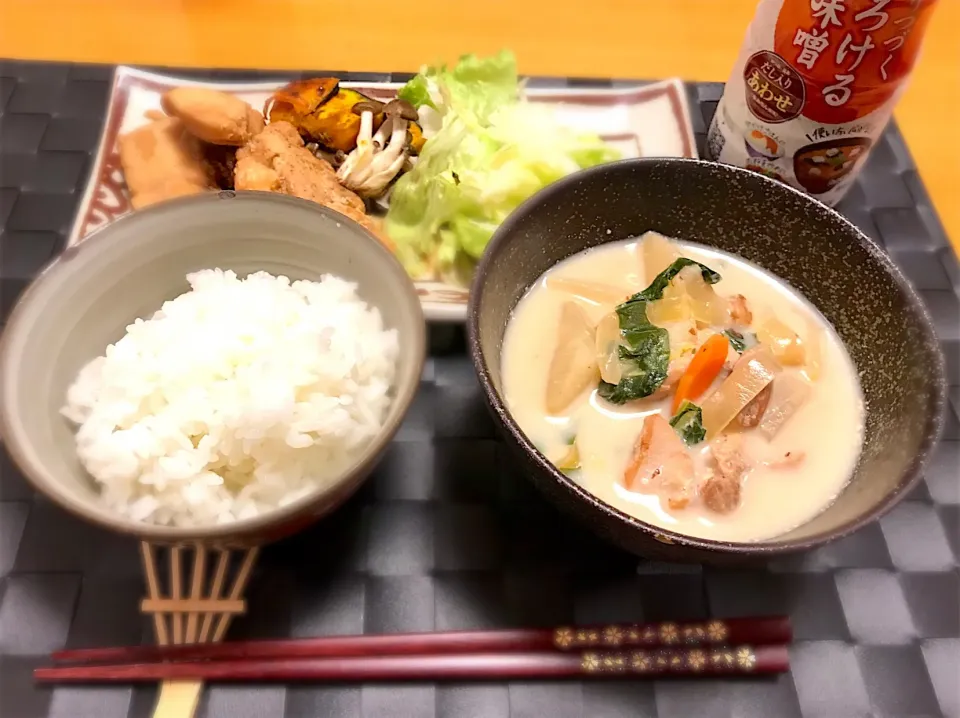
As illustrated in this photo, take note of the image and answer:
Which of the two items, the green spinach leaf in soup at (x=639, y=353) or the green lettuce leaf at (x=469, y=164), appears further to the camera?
the green lettuce leaf at (x=469, y=164)

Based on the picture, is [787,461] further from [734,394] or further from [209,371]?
[209,371]

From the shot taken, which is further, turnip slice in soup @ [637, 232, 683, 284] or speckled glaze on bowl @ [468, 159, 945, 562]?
turnip slice in soup @ [637, 232, 683, 284]

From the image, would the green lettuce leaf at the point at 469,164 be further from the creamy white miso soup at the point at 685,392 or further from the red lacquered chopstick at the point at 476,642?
the red lacquered chopstick at the point at 476,642

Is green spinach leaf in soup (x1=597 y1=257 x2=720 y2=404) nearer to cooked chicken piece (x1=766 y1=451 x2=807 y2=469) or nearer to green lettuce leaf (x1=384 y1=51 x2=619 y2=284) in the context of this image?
cooked chicken piece (x1=766 y1=451 x2=807 y2=469)

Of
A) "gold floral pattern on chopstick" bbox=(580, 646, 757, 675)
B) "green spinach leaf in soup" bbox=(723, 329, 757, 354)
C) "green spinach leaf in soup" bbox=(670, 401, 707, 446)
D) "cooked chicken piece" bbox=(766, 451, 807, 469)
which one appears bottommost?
"gold floral pattern on chopstick" bbox=(580, 646, 757, 675)

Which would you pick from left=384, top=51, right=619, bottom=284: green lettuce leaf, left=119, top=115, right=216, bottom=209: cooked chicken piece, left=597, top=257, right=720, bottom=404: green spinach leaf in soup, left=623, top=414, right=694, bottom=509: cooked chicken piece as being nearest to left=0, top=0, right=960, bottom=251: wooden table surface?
left=384, top=51, right=619, bottom=284: green lettuce leaf

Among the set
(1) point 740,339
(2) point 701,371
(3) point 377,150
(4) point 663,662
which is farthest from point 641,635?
(3) point 377,150

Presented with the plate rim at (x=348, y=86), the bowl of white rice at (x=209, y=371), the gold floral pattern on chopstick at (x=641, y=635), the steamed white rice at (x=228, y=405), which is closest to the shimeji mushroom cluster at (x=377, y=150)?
the plate rim at (x=348, y=86)
